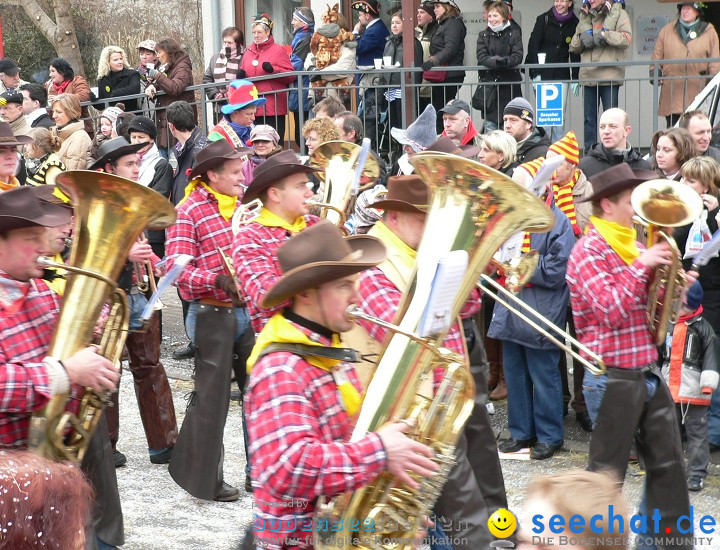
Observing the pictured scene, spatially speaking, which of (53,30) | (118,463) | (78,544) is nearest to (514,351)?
(118,463)

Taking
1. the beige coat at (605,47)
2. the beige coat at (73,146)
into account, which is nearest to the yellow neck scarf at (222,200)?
the beige coat at (73,146)

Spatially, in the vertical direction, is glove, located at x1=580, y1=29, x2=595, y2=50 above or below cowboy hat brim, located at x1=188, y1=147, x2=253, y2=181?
above

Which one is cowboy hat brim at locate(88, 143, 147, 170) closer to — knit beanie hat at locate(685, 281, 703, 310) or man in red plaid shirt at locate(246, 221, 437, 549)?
man in red plaid shirt at locate(246, 221, 437, 549)

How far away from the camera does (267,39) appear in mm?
12367

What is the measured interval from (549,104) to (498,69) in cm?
81

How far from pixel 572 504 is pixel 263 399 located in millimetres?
1008

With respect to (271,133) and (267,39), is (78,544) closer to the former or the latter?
(271,133)

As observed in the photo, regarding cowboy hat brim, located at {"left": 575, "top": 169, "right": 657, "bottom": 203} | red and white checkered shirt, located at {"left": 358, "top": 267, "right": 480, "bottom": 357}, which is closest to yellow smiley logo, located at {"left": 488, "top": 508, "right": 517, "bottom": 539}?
red and white checkered shirt, located at {"left": 358, "top": 267, "right": 480, "bottom": 357}

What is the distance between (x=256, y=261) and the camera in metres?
5.39

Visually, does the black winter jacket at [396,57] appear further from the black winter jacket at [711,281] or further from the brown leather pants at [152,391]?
the brown leather pants at [152,391]

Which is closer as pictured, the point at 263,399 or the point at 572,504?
the point at 572,504

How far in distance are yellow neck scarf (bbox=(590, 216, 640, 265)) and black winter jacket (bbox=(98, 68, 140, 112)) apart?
30.2 ft

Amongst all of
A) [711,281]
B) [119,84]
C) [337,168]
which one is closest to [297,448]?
[337,168]

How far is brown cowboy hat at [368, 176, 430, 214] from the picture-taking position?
477cm
